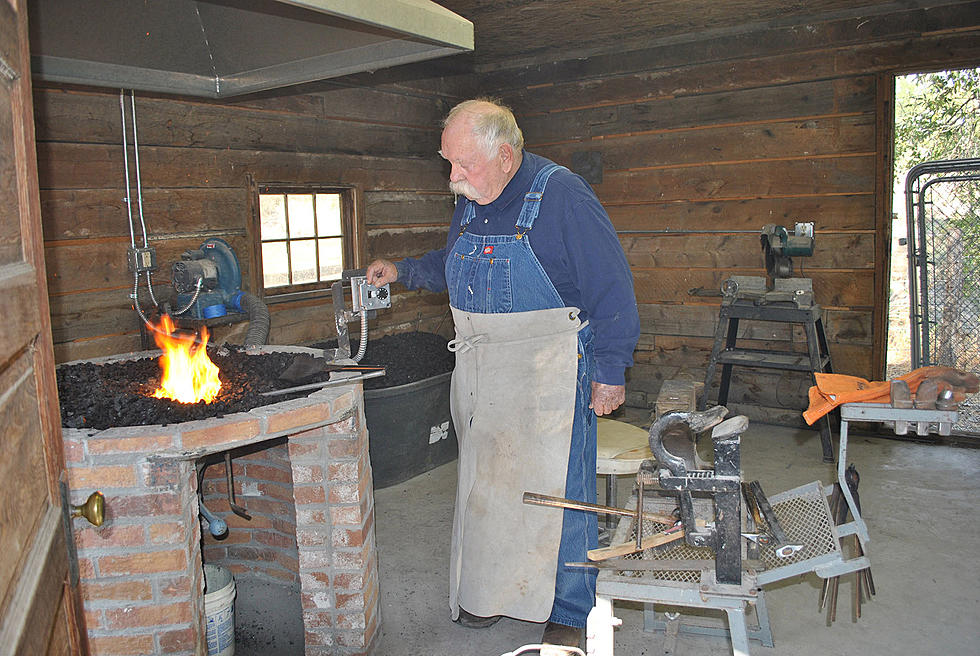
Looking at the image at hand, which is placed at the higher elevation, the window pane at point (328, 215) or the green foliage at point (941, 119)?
the green foliage at point (941, 119)

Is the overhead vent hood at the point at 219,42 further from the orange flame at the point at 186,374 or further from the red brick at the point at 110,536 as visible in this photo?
the red brick at the point at 110,536

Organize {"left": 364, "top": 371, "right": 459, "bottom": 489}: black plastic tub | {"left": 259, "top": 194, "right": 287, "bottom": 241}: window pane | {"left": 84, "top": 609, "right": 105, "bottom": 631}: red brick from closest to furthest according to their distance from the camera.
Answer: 1. {"left": 84, "top": 609, "right": 105, "bottom": 631}: red brick
2. {"left": 364, "top": 371, "right": 459, "bottom": 489}: black plastic tub
3. {"left": 259, "top": 194, "right": 287, "bottom": 241}: window pane

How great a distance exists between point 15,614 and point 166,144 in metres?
2.92

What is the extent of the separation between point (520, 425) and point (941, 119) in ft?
16.9

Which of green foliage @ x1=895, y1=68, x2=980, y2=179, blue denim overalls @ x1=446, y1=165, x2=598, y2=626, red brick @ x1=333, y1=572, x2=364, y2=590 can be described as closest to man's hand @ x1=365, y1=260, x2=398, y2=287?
Answer: blue denim overalls @ x1=446, y1=165, x2=598, y2=626

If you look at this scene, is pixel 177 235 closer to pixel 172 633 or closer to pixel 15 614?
pixel 172 633

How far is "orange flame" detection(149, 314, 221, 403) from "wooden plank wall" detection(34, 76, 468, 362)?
2.36 ft

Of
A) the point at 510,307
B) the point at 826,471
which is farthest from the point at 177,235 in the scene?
the point at 826,471

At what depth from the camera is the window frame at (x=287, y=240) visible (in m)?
3.85

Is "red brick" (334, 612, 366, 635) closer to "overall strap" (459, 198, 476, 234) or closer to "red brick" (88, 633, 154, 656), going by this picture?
"red brick" (88, 633, 154, 656)

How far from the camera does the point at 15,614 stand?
2.71ft

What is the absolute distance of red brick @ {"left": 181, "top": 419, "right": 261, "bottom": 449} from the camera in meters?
1.93

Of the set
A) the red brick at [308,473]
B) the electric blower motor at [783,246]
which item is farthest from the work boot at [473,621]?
the electric blower motor at [783,246]

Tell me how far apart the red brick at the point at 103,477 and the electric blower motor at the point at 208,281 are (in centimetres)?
134
